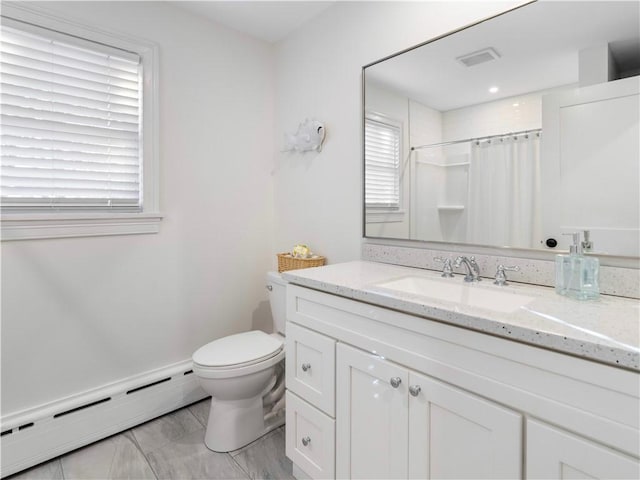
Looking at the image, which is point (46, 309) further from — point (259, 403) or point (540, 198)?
point (540, 198)

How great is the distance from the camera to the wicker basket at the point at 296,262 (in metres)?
2.04

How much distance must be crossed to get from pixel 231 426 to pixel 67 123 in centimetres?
168

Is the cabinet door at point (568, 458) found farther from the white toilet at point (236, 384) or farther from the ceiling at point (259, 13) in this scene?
the ceiling at point (259, 13)

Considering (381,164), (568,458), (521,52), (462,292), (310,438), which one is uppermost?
(521,52)

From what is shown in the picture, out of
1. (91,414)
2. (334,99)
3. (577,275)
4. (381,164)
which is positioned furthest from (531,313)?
(91,414)

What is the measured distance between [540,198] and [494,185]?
0.58 ft

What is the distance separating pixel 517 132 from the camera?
53.5 inches

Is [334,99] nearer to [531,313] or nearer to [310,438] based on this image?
[531,313]

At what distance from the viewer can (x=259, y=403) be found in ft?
6.13

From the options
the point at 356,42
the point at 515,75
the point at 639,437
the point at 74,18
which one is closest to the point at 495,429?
the point at 639,437

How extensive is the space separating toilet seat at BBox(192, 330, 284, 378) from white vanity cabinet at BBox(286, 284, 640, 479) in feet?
0.95

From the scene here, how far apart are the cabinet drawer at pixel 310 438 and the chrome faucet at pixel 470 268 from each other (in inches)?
29.8

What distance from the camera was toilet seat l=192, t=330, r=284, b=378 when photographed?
1.66m

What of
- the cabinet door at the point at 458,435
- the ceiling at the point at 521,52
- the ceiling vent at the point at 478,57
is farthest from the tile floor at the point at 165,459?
the ceiling vent at the point at 478,57
